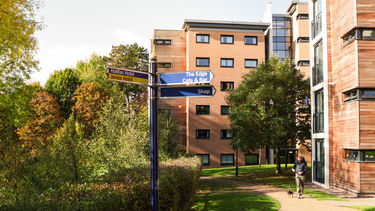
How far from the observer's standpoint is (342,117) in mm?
18812

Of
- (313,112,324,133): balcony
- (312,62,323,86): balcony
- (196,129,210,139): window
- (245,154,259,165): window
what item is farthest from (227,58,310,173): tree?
(245,154,259,165): window

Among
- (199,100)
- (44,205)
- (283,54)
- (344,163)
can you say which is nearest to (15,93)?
(44,205)

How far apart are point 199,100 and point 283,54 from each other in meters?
17.1

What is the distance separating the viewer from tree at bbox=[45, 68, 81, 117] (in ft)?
144

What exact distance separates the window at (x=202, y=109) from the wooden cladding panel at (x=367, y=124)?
26240mm

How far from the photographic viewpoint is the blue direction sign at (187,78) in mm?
6469

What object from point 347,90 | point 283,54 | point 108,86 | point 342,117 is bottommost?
point 342,117

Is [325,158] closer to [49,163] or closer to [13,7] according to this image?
[49,163]

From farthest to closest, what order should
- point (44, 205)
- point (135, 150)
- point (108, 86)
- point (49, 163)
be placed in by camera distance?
point (108, 86) → point (135, 150) → point (49, 163) → point (44, 205)

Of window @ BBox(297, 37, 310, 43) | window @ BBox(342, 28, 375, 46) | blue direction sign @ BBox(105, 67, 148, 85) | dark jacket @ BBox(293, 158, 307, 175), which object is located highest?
window @ BBox(297, 37, 310, 43)

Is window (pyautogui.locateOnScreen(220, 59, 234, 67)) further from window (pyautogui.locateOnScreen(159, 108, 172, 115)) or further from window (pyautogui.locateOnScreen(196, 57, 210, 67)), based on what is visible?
window (pyautogui.locateOnScreen(159, 108, 172, 115))

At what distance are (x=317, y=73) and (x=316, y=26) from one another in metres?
3.17

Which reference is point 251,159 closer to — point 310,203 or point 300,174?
point 300,174

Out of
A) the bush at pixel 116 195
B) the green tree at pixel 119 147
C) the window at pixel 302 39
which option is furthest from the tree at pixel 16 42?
the window at pixel 302 39
